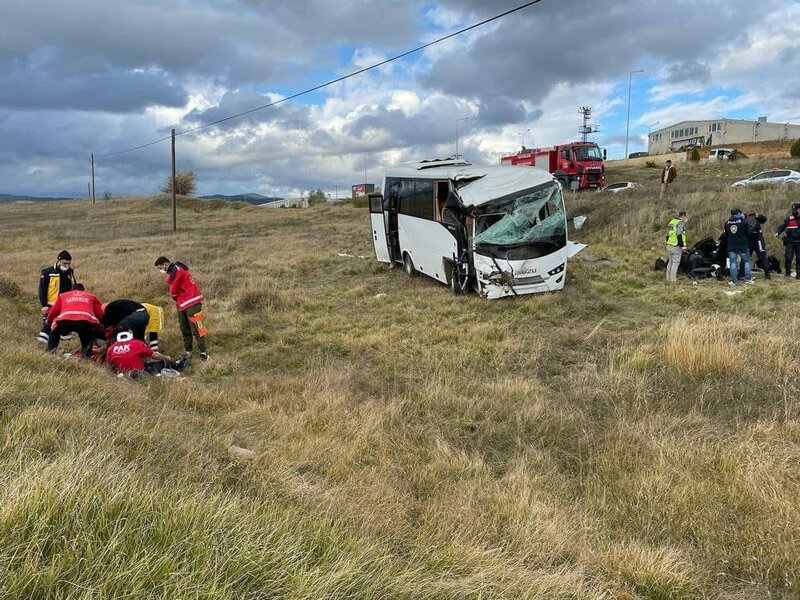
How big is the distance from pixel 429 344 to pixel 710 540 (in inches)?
215

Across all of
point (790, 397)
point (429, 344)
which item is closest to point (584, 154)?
point (429, 344)

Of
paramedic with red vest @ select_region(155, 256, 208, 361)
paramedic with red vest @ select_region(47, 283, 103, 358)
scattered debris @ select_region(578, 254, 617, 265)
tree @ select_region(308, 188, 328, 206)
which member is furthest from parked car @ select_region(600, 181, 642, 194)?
tree @ select_region(308, 188, 328, 206)

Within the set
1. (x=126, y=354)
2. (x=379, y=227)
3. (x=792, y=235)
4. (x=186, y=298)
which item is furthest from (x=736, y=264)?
(x=126, y=354)

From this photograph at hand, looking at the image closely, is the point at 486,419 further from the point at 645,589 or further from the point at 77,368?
the point at 77,368

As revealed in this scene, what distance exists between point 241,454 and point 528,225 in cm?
890

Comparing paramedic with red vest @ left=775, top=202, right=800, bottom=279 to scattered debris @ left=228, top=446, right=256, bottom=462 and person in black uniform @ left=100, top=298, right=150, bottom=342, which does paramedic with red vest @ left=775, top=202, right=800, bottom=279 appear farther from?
person in black uniform @ left=100, top=298, right=150, bottom=342

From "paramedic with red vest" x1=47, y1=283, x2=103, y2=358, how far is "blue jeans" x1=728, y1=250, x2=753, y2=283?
501 inches

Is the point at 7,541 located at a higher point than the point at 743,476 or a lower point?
higher

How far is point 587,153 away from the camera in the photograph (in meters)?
28.6

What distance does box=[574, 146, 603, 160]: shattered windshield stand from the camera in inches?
1122

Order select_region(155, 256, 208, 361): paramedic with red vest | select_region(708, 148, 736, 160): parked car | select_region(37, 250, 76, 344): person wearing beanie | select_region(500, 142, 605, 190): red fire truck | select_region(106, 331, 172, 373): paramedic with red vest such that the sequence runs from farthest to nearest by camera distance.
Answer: select_region(708, 148, 736, 160): parked car < select_region(500, 142, 605, 190): red fire truck < select_region(37, 250, 76, 344): person wearing beanie < select_region(155, 256, 208, 361): paramedic with red vest < select_region(106, 331, 172, 373): paramedic with red vest

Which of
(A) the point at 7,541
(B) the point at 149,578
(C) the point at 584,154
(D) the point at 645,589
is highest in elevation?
(C) the point at 584,154

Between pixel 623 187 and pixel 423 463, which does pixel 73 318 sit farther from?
pixel 623 187

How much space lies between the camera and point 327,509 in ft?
9.89
